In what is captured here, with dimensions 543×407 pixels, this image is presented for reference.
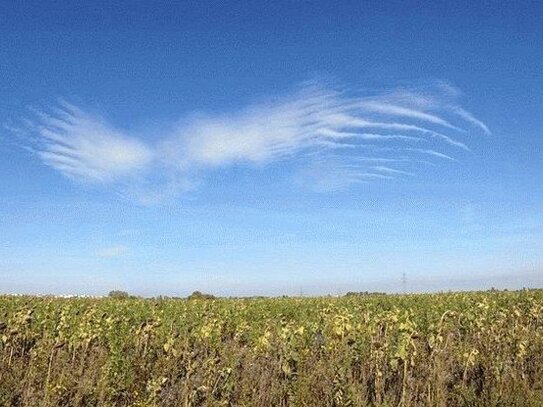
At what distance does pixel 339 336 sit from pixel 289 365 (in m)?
1.37

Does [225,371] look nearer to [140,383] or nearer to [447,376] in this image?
[140,383]

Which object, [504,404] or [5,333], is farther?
[5,333]

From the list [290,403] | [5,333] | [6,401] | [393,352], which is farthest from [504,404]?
[5,333]

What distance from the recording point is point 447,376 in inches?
320

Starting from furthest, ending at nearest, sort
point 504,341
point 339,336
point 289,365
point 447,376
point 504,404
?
point 504,341 → point 339,336 → point 289,365 → point 447,376 → point 504,404

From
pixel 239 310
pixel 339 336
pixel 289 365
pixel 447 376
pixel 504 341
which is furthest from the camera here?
pixel 239 310

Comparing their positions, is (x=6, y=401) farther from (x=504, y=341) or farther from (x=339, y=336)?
(x=504, y=341)

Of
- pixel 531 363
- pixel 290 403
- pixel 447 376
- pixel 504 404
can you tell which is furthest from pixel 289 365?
pixel 531 363

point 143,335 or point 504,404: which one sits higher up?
point 143,335

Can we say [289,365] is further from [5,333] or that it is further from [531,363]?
[5,333]

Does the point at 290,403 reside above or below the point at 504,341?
below

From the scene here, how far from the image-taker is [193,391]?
7.47 meters

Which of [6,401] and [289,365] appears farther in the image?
[289,365]

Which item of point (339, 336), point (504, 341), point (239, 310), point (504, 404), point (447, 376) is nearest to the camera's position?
point (504, 404)
